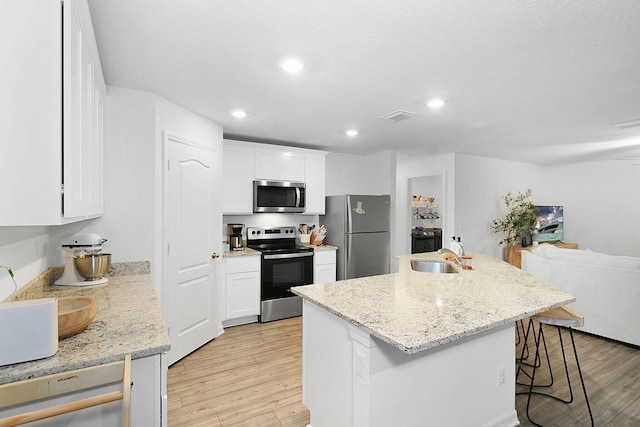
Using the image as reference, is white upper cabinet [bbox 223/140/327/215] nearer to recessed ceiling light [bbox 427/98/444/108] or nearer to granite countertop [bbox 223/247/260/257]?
granite countertop [bbox 223/247/260/257]

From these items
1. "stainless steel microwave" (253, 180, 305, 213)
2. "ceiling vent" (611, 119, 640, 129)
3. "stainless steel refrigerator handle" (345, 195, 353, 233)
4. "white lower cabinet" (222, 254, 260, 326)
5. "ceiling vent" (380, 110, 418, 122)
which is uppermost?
"ceiling vent" (380, 110, 418, 122)

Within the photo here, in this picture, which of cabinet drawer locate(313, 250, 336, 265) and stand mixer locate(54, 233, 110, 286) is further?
cabinet drawer locate(313, 250, 336, 265)

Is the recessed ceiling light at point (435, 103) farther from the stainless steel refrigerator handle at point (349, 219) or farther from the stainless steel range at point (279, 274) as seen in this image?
the stainless steel range at point (279, 274)

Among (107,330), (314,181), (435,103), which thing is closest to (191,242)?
(107,330)

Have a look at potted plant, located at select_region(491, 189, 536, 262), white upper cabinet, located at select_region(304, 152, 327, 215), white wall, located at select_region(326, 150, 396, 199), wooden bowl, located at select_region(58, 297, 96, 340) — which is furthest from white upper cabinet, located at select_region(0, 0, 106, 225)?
potted plant, located at select_region(491, 189, 536, 262)

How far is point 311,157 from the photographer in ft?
14.9

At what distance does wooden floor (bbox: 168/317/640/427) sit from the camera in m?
2.12

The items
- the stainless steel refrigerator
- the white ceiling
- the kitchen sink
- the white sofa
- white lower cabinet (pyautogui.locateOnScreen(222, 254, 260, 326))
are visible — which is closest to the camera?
the white ceiling

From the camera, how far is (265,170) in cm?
417

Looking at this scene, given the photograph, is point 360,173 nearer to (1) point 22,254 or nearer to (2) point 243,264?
(2) point 243,264

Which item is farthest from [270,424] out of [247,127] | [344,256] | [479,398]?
[247,127]

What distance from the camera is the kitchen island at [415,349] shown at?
1.45m

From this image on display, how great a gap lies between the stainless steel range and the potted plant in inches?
151

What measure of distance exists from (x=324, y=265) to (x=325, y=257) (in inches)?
4.3
